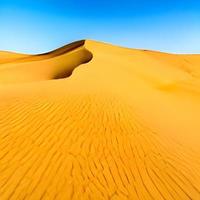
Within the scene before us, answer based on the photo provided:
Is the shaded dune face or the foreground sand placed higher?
the foreground sand

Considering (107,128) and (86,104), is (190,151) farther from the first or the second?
(86,104)

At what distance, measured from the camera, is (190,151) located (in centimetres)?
674

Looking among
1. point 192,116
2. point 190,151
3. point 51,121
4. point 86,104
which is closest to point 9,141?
point 51,121

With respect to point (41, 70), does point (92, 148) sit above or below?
above

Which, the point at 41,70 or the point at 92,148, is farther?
the point at 41,70


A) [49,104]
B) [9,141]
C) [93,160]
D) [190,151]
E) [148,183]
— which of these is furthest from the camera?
[49,104]

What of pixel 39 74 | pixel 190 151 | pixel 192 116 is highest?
pixel 190 151

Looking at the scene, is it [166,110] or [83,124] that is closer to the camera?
[83,124]

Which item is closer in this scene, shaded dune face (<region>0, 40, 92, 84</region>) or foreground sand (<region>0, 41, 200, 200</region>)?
foreground sand (<region>0, 41, 200, 200</region>)

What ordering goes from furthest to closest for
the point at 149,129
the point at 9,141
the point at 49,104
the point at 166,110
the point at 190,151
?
the point at 166,110, the point at 49,104, the point at 149,129, the point at 190,151, the point at 9,141

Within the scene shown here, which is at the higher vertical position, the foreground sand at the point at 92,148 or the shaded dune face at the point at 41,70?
the foreground sand at the point at 92,148

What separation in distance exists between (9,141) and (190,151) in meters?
4.02

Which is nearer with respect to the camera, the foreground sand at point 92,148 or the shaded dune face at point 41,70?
the foreground sand at point 92,148

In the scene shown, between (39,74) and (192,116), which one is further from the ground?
(192,116)
